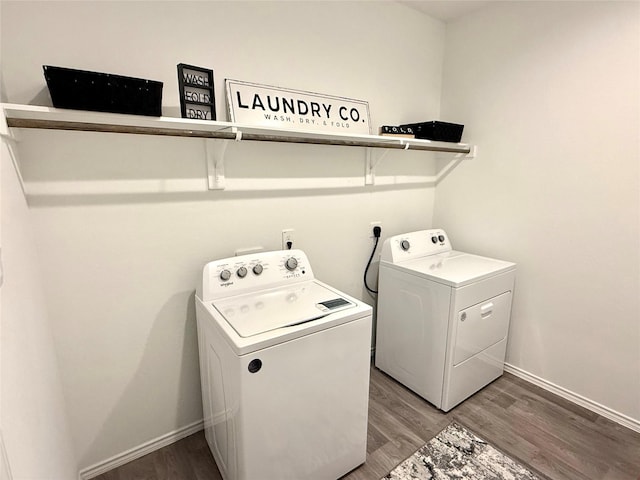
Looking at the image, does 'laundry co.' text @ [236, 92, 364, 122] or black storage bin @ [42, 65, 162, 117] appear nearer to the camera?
black storage bin @ [42, 65, 162, 117]

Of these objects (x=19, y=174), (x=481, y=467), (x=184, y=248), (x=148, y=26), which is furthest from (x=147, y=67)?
(x=481, y=467)

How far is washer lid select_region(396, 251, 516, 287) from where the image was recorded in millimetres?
1861

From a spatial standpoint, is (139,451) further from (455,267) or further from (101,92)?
(455,267)

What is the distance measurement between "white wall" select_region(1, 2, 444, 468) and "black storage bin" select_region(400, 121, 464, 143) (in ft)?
1.17

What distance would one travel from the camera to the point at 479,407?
200cm

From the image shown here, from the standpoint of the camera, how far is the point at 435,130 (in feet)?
6.93

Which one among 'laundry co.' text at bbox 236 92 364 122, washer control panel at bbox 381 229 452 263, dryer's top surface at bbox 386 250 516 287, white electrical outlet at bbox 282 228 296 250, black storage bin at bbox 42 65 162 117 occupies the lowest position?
dryer's top surface at bbox 386 250 516 287

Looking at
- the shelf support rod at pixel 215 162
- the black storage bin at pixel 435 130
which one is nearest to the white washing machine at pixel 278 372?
the shelf support rod at pixel 215 162

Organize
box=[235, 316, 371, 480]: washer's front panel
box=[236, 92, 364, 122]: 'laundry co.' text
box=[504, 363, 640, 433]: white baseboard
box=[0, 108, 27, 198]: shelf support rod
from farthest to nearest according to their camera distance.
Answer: box=[504, 363, 640, 433]: white baseboard, box=[236, 92, 364, 122]: 'laundry co.' text, box=[235, 316, 371, 480]: washer's front panel, box=[0, 108, 27, 198]: shelf support rod

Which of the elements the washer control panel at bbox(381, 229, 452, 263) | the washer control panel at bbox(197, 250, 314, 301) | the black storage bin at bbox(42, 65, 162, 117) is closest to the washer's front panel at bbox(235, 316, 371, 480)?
the washer control panel at bbox(197, 250, 314, 301)

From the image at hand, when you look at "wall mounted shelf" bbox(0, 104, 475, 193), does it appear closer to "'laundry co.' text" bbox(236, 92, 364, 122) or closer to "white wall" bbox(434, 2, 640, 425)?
"'laundry co.' text" bbox(236, 92, 364, 122)

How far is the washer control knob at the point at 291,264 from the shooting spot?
5.68 feet

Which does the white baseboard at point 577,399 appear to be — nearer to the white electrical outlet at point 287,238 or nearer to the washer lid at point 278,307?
the washer lid at point 278,307

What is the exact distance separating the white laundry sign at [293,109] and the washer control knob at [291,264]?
0.68 metres
